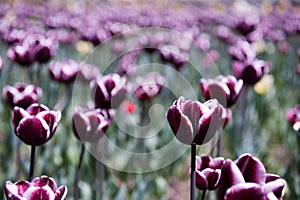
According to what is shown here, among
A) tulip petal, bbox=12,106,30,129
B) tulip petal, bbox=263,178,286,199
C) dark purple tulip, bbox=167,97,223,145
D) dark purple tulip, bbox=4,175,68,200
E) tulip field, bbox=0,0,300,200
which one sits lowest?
tulip field, bbox=0,0,300,200

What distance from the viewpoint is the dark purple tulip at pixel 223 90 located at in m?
1.57

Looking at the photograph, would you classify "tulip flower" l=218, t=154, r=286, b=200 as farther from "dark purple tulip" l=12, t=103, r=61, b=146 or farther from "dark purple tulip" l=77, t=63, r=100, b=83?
"dark purple tulip" l=77, t=63, r=100, b=83

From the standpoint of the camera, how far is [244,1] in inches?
459

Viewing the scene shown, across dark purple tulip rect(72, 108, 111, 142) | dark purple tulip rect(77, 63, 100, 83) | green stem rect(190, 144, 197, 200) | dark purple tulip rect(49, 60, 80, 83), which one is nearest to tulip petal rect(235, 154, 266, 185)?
green stem rect(190, 144, 197, 200)

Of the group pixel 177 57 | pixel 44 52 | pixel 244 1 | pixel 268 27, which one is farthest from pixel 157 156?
pixel 244 1

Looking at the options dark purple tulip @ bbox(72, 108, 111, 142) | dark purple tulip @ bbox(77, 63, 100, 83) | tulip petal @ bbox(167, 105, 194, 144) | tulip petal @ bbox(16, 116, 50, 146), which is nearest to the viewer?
tulip petal @ bbox(167, 105, 194, 144)

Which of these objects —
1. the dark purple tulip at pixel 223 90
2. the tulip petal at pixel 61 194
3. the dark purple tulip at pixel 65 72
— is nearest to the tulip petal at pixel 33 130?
the tulip petal at pixel 61 194

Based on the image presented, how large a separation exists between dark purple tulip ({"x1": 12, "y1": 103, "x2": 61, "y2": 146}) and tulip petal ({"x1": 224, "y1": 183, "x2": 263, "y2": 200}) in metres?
0.58

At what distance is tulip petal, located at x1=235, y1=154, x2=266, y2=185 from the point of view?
0.84 m

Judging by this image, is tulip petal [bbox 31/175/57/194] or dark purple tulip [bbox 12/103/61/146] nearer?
tulip petal [bbox 31/175/57/194]

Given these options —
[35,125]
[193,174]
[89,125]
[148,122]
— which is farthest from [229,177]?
[148,122]

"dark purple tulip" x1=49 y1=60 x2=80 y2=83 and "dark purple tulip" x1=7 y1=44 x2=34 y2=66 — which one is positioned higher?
A: "dark purple tulip" x1=7 y1=44 x2=34 y2=66

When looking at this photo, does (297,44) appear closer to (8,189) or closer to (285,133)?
(285,133)

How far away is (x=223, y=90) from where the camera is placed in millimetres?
1574
